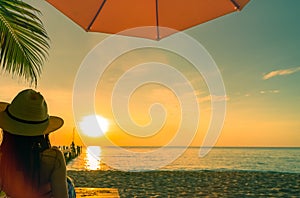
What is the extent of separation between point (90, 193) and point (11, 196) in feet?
13.9

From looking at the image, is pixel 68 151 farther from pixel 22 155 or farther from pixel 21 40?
pixel 22 155

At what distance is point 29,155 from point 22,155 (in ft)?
0.14

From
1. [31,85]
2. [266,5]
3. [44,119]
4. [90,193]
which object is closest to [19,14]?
[31,85]

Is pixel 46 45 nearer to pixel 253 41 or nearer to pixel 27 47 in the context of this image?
pixel 27 47

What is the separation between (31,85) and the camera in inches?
133

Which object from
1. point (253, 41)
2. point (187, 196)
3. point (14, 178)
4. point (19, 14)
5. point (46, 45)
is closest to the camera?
point (14, 178)

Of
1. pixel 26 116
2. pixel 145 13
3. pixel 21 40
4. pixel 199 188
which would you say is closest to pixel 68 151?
pixel 199 188

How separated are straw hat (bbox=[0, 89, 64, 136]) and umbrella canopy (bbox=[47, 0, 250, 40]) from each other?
6.18ft

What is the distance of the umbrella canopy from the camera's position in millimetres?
3564

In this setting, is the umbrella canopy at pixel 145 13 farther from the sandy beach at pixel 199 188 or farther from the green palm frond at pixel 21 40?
the sandy beach at pixel 199 188

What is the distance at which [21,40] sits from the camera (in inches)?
127

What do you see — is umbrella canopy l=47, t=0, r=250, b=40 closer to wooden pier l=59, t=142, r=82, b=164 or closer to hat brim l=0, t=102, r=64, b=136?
hat brim l=0, t=102, r=64, b=136

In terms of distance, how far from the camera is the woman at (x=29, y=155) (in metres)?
1.78

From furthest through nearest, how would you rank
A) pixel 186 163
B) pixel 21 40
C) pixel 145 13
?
1. pixel 186 163
2. pixel 145 13
3. pixel 21 40
